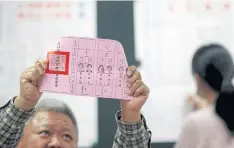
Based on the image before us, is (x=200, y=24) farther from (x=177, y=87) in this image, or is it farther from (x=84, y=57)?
(x=84, y=57)

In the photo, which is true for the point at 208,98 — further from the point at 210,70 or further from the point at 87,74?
the point at 87,74

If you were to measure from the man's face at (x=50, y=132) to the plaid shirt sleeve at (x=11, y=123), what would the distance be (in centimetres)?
16

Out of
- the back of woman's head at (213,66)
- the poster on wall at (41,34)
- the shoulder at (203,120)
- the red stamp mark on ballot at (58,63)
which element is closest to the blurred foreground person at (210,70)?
the back of woman's head at (213,66)

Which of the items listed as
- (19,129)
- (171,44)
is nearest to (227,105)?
(19,129)

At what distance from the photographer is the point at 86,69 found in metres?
0.98

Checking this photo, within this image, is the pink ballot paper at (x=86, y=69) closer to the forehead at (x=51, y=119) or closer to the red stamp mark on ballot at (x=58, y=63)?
the red stamp mark on ballot at (x=58, y=63)

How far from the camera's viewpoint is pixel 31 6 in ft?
6.02

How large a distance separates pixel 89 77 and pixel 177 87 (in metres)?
0.92

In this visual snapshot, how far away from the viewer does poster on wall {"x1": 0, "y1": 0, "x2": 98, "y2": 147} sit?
1.80 m

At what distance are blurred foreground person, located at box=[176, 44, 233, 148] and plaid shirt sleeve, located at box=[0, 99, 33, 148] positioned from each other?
444 millimetres

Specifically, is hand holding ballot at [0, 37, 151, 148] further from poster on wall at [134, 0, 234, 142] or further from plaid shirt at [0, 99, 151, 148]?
poster on wall at [134, 0, 234, 142]

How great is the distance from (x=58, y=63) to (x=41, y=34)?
0.90m

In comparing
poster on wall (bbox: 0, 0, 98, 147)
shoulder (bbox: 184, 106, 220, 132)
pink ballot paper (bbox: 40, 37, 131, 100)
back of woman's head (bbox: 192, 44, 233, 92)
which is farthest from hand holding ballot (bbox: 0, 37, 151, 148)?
poster on wall (bbox: 0, 0, 98, 147)

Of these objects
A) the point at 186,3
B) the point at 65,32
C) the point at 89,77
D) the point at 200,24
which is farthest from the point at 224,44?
the point at 89,77
